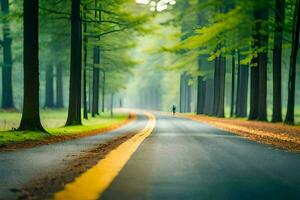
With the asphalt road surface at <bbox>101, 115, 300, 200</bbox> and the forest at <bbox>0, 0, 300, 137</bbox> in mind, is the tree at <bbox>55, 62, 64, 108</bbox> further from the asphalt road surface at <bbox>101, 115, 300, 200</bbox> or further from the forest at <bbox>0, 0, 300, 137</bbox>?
the asphalt road surface at <bbox>101, 115, 300, 200</bbox>

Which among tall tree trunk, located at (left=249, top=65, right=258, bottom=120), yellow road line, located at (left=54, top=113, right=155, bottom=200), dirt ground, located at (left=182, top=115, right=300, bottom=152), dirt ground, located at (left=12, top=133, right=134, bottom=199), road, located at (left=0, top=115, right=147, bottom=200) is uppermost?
tall tree trunk, located at (left=249, top=65, right=258, bottom=120)

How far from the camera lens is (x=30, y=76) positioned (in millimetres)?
17359

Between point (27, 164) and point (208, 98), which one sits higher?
point (208, 98)

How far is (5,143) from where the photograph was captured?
512 inches

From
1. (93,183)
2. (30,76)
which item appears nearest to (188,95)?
(30,76)

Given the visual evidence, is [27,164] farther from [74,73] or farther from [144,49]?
[144,49]

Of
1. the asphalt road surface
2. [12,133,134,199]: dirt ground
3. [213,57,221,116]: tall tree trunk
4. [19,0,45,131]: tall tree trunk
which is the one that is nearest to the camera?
[12,133,134,199]: dirt ground

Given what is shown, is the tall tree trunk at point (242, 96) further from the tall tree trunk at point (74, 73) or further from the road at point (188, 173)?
the road at point (188, 173)

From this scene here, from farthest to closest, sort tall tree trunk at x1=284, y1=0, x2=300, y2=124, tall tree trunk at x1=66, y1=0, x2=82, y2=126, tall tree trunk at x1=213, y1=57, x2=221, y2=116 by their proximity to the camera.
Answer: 1. tall tree trunk at x1=213, y1=57, x2=221, y2=116
2. tall tree trunk at x1=284, y1=0, x2=300, y2=124
3. tall tree trunk at x1=66, y1=0, x2=82, y2=126

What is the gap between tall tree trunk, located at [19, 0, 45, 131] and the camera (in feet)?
56.7

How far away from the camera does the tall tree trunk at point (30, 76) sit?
1730cm

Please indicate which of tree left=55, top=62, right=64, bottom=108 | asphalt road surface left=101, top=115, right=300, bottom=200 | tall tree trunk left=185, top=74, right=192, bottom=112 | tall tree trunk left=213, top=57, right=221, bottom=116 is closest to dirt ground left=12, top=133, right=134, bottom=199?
asphalt road surface left=101, top=115, right=300, bottom=200

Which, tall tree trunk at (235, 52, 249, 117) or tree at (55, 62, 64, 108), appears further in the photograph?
tree at (55, 62, 64, 108)

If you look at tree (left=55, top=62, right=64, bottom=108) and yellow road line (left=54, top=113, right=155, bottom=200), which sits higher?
tree (left=55, top=62, right=64, bottom=108)
